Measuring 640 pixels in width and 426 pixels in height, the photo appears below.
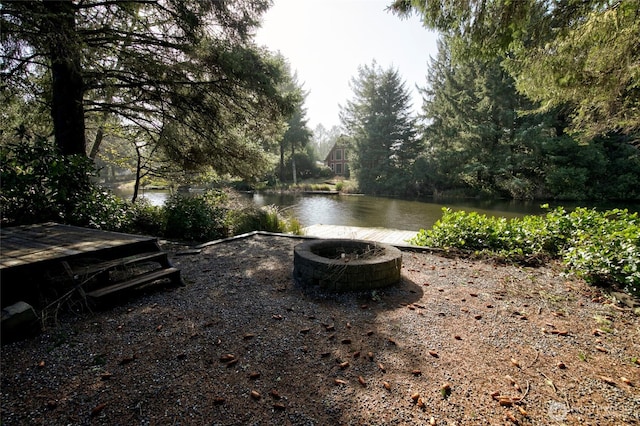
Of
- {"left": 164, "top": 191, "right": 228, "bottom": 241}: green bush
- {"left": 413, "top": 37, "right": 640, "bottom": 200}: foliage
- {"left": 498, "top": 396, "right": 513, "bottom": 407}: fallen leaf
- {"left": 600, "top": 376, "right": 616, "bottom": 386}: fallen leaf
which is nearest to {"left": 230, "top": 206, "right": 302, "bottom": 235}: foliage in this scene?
{"left": 164, "top": 191, "right": 228, "bottom": 241}: green bush

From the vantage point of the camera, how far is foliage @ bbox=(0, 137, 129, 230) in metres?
4.17

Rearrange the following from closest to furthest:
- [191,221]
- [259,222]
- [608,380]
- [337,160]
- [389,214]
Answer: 1. [608,380]
2. [191,221]
3. [259,222]
4. [389,214]
5. [337,160]

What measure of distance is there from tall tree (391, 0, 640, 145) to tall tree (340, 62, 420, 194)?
2032cm

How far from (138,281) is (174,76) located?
4.25 meters

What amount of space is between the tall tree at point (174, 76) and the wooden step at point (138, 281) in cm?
368

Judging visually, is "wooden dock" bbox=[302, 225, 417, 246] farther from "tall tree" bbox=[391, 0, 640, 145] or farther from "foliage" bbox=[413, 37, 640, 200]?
"foliage" bbox=[413, 37, 640, 200]

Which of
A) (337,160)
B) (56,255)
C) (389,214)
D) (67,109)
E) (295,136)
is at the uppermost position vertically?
(295,136)

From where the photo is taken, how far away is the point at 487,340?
2.40 m

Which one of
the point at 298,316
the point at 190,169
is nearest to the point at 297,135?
the point at 190,169

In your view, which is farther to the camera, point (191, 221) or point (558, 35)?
point (191, 221)

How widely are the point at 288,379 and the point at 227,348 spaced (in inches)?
23.1

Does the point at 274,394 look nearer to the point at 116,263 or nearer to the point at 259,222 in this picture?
the point at 116,263

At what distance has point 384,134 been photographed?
25.1 meters

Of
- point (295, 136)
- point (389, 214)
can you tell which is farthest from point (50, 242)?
point (295, 136)
